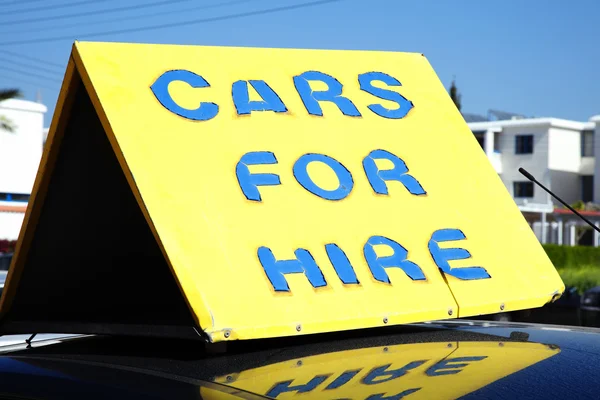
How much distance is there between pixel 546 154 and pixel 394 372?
48.5 meters

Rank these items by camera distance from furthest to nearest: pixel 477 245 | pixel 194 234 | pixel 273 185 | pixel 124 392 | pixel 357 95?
pixel 357 95
pixel 477 245
pixel 273 185
pixel 194 234
pixel 124 392

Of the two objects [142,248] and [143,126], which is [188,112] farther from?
[142,248]

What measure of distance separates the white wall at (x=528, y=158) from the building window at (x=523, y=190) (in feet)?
0.76

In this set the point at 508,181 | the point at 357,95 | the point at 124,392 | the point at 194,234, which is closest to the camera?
the point at 124,392

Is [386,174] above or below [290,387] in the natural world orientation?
above

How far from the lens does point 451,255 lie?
2768mm

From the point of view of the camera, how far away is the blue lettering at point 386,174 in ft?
9.28

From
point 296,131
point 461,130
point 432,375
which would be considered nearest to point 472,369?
point 432,375

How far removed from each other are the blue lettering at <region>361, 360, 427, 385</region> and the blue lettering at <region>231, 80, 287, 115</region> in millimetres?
950

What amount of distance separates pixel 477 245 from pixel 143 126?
107cm

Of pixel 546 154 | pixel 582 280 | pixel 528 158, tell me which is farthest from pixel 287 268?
pixel 528 158

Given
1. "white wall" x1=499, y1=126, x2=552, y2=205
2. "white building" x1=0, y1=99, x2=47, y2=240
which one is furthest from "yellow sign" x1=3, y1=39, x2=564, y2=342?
"white wall" x1=499, y1=126, x2=552, y2=205

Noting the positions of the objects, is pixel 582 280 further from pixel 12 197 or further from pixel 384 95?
pixel 12 197

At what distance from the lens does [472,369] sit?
219 centimetres
